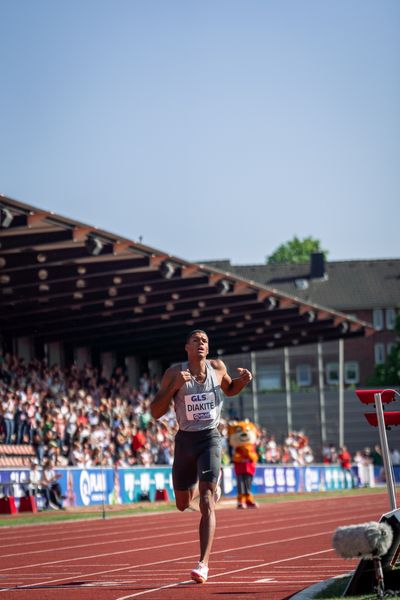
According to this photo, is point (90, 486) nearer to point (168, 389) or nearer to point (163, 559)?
point (163, 559)

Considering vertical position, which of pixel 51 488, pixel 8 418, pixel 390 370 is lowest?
pixel 51 488

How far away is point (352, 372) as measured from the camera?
102500mm

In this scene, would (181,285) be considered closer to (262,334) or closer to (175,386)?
(262,334)

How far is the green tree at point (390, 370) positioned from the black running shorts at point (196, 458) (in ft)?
265

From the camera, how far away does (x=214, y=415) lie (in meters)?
11.0

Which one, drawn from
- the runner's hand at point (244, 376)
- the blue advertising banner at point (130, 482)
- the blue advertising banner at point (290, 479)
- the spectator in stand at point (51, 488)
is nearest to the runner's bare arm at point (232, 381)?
the runner's hand at point (244, 376)

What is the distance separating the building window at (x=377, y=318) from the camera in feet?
349

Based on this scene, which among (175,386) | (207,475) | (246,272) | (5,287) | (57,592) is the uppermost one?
(246,272)

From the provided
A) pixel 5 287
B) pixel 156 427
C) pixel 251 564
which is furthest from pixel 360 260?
pixel 251 564

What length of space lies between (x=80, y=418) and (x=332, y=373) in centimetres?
6684

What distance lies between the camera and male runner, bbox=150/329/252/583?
1084 centimetres

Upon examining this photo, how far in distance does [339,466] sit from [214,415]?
43.2 m

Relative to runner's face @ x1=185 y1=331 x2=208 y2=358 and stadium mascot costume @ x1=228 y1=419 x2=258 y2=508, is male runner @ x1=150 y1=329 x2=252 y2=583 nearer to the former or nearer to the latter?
runner's face @ x1=185 y1=331 x2=208 y2=358

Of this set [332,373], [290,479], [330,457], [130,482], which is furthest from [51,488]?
[332,373]
